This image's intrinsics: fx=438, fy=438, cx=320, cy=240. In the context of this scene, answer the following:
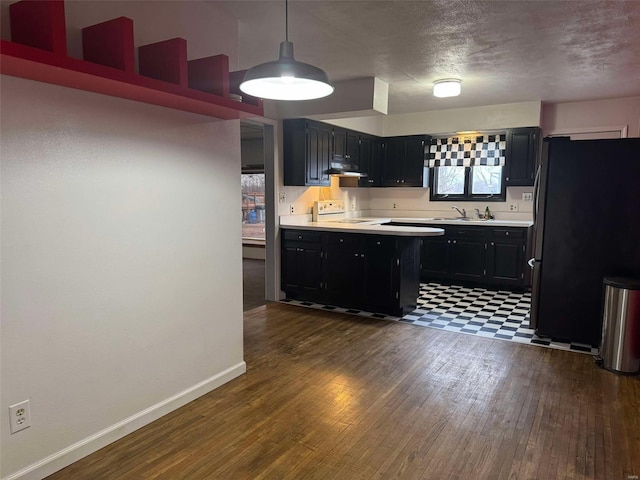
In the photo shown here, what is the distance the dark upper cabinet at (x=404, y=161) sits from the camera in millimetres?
6389

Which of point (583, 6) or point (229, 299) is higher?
point (583, 6)

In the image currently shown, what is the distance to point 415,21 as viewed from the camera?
9.05ft

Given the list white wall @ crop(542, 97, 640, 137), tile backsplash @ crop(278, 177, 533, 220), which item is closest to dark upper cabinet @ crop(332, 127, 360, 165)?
tile backsplash @ crop(278, 177, 533, 220)

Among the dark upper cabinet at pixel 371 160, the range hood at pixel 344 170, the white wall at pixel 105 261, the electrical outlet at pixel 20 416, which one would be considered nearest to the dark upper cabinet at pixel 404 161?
the dark upper cabinet at pixel 371 160

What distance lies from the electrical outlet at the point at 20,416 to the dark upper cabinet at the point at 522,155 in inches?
219

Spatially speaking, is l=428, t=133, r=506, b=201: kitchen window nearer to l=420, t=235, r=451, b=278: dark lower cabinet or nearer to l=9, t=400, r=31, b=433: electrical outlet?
l=420, t=235, r=451, b=278: dark lower cabinet

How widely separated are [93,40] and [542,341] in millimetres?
3900

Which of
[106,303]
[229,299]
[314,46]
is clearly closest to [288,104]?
[314,46]

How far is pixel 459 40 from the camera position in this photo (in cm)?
310

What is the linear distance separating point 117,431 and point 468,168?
5.47 m

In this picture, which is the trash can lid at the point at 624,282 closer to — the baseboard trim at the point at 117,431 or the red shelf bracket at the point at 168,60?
the baseboard trim at the point at 117,431

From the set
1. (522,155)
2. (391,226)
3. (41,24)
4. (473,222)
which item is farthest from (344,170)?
(41,24)

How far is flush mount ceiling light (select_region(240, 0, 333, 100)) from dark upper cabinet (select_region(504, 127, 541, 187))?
4395mm

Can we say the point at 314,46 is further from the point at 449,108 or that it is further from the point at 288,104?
the point at 449,108
